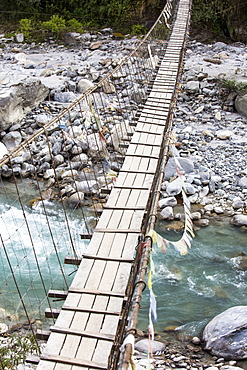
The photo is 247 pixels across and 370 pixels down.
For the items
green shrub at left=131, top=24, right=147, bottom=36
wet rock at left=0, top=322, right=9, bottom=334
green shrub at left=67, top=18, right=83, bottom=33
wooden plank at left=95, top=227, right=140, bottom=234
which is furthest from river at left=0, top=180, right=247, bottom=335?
green shrub at left=67, top=18, right=83, bottom=33

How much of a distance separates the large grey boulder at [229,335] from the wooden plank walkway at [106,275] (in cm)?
130

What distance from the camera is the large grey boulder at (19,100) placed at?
7.26 m

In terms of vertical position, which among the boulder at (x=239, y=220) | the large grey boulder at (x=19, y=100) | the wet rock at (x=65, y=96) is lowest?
the boulder at (x=239, y=220)

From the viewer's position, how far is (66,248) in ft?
16.3

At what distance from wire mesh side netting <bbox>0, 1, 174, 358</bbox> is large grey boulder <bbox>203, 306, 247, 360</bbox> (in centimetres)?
139

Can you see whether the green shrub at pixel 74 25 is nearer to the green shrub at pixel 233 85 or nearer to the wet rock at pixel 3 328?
the green shrub at pixel 233 85

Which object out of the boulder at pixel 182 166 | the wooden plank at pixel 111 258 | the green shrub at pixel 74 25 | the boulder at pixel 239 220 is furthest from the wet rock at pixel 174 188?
the green shrub at pixel 74 25

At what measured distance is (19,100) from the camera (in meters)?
7.54

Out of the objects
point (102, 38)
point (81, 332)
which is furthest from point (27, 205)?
point (102, 38)

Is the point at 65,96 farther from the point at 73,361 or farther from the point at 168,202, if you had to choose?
the point at 73,361

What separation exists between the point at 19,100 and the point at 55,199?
2618 millimetres

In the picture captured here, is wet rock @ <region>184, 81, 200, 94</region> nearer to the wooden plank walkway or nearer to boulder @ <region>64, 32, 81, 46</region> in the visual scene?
boulder @ <region>64, 32, 81, 46</region>

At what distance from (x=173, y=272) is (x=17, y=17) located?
11.7 m

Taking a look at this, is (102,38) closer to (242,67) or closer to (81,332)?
(242,67)
